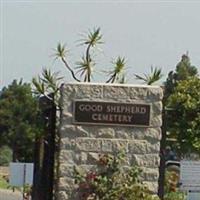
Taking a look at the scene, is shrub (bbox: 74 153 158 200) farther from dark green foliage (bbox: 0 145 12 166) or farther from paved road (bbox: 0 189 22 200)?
dark green foliage (bbox: 0 145 12 166)

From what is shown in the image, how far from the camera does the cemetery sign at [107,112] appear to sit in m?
13.1

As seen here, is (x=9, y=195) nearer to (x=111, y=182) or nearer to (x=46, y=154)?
(x=46, y=154)

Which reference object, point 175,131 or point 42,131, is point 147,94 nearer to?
point 175,131

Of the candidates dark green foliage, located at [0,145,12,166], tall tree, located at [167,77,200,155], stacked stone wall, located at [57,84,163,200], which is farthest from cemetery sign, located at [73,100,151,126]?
dark green foliage, located at [0,145,12,166]

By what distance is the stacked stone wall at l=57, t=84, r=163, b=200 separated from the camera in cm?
1314

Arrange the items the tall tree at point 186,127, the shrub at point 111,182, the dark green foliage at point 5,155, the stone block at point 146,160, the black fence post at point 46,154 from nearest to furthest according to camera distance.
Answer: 1. the shrub at point 111,182
2. the stone block at point 146,160
3. the tall tree at point 186,127
4. the black fence post at point 46,154
5. the dark green foliage at point 5,155

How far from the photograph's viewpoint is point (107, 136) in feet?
43.4

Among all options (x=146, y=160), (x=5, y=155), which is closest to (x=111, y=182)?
(x=146, y=160)

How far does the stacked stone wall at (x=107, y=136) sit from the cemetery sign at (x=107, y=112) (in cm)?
6

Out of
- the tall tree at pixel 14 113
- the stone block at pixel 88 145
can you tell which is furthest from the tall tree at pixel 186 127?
the tall tree at pixel 14 113

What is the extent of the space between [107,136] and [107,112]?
0.36 metres

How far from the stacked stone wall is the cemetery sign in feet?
0.21

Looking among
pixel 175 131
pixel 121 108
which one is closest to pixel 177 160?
pixel 175 131

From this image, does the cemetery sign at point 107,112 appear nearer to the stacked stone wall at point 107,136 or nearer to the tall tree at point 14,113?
the stacked stone wall at point 107,136
